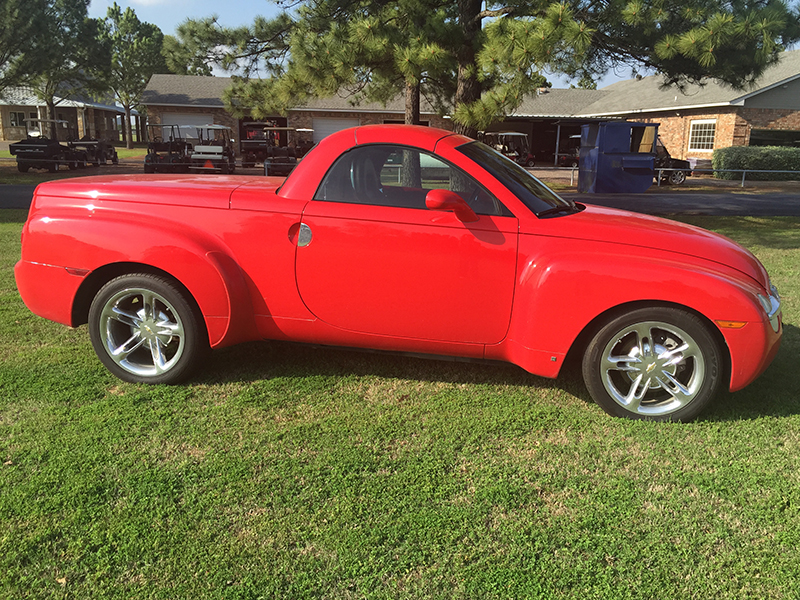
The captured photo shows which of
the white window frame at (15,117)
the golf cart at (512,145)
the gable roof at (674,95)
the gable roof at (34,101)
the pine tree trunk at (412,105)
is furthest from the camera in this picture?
the white window frame at (15,117)

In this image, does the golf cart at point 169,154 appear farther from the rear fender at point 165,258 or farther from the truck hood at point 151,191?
the rear fender at point 165,258

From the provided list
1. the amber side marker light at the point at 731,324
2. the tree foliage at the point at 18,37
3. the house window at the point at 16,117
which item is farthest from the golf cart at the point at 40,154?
the house window at the point at 16,117

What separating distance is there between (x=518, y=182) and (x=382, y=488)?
2141 mm

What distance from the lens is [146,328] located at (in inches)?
164

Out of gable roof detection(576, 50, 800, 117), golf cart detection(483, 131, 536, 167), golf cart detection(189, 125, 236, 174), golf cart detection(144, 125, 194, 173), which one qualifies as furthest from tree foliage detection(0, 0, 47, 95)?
gable roof detection(576, 50, 800, 117)

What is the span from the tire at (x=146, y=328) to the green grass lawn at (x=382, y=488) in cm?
13

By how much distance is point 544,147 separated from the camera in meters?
→ 43.5

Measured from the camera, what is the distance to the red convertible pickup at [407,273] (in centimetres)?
367

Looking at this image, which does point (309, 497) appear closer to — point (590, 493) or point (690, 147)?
point (590, 493)

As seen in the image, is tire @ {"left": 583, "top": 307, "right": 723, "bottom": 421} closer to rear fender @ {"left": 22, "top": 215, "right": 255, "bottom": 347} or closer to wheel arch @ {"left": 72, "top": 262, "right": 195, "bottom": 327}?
rear fender @ {"left": 22, "top": 215, "right": 255, "bottom": 347}

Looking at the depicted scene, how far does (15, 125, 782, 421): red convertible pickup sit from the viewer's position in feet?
12.0

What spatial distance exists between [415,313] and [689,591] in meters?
2.06

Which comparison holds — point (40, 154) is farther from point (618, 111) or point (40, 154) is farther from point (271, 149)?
point (618, 111)

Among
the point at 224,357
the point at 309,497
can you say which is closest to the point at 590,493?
the point at 309,497
